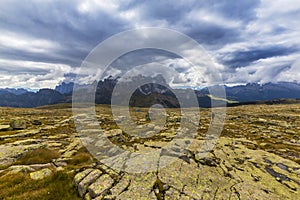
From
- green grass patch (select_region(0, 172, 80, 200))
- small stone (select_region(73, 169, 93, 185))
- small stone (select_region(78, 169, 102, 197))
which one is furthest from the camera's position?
small stone (select_region(73, 169, 93, 185))

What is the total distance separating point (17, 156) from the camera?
22375mm

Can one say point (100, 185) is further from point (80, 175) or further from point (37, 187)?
point (37, 187)

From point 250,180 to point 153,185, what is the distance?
35.5ft

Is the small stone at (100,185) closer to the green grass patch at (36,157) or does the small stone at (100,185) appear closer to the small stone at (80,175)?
the small stone at (80,175)

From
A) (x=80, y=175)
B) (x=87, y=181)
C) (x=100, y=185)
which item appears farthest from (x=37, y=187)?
(x=100, y=185)

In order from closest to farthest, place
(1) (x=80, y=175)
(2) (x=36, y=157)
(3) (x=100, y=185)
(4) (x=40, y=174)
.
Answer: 1. (3) (x=100, y=185)
2. (1) (x=80, y=175)
3. (4) (x=40, y=174)
4. (2) (x=36, y=157)

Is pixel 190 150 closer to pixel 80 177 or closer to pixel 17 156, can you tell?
pixel 80 177

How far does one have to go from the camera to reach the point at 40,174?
16266 mm

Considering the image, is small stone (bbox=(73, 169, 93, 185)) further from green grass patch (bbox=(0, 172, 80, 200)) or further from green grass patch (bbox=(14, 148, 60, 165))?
green grass patch (bbox=(14, 148, 60, 165))

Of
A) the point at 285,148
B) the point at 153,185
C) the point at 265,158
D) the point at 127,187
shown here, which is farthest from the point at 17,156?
the point at 285,148

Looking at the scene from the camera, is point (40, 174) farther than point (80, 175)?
Yes

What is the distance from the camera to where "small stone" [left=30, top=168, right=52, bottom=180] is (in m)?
15.8

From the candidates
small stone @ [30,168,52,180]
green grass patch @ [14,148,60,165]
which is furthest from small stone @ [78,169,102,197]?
green grass patch @ [14,148,60,165]

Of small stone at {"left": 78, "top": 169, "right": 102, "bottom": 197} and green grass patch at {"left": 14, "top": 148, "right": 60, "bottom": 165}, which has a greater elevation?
small stone at {"left": 78, "top": 169, "right": 102, "bottom": 197}
